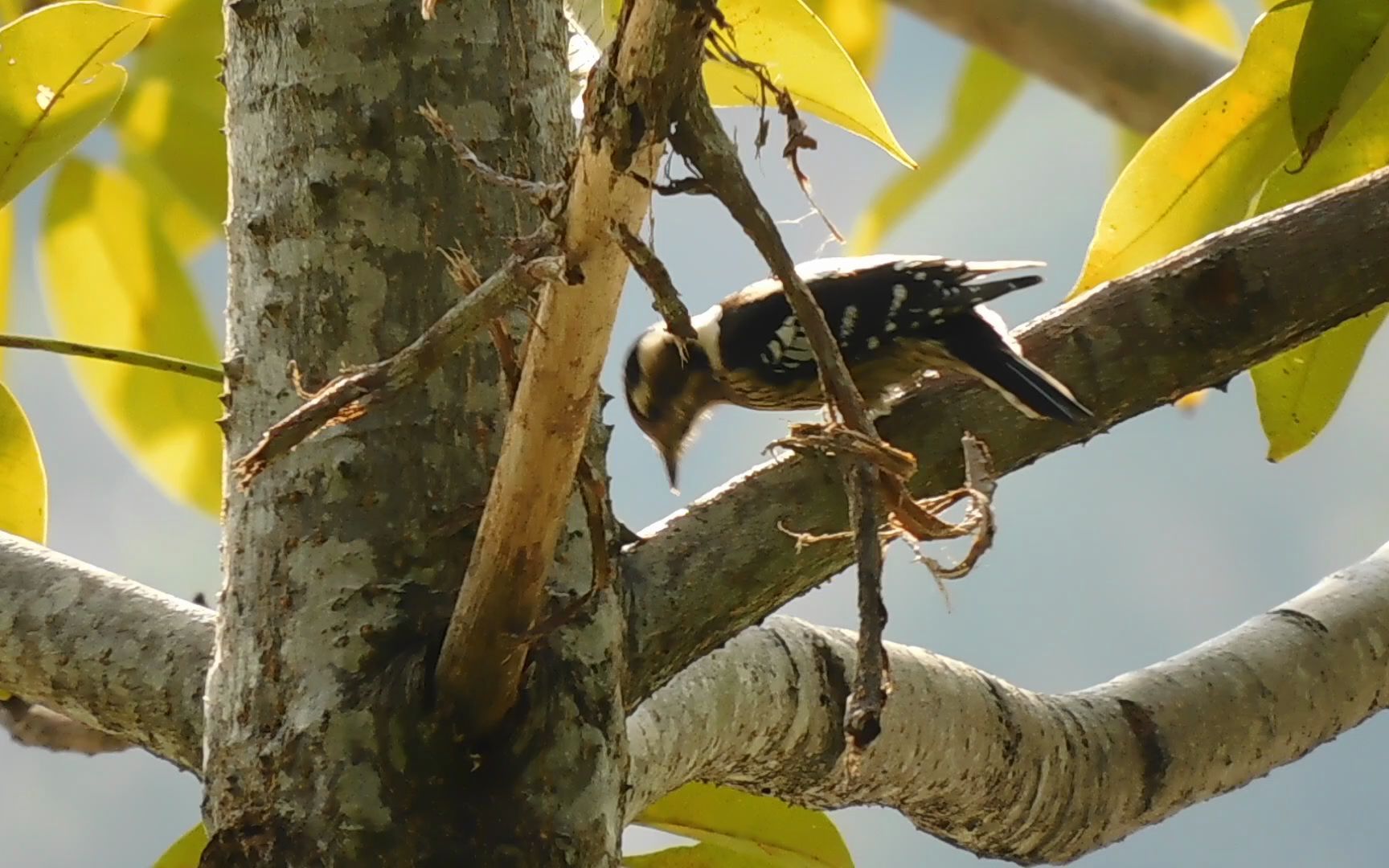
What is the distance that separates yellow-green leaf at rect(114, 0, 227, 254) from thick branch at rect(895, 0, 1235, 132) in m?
0.85

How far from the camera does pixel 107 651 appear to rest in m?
0.84

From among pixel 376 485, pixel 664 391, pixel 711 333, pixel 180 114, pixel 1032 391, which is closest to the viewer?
→ pixel 376 485

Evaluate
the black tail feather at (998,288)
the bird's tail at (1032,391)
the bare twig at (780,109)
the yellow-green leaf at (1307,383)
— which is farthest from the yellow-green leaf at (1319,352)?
the bare twig at (780,109)

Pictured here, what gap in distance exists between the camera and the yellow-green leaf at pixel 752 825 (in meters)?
1.07

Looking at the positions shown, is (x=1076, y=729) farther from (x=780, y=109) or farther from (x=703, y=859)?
(x=780, y=109)

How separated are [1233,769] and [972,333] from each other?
19.0 inches

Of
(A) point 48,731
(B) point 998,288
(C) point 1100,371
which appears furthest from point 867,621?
(B) point 998,288

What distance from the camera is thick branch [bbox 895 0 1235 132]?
5.33 ft

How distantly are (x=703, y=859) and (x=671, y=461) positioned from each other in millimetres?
1041

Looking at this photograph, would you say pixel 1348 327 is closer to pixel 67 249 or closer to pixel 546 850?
pixel 546 850

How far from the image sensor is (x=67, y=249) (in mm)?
1244

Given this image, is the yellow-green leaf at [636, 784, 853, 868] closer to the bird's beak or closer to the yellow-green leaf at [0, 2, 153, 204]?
the yellow-green leaf at [0, 2, 153, 204]

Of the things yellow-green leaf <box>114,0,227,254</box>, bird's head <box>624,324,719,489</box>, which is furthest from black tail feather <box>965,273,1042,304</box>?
yellow-green leaf <box>114,0,227,254</box>

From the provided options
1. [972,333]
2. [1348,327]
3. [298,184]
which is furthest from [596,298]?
[972,333]
